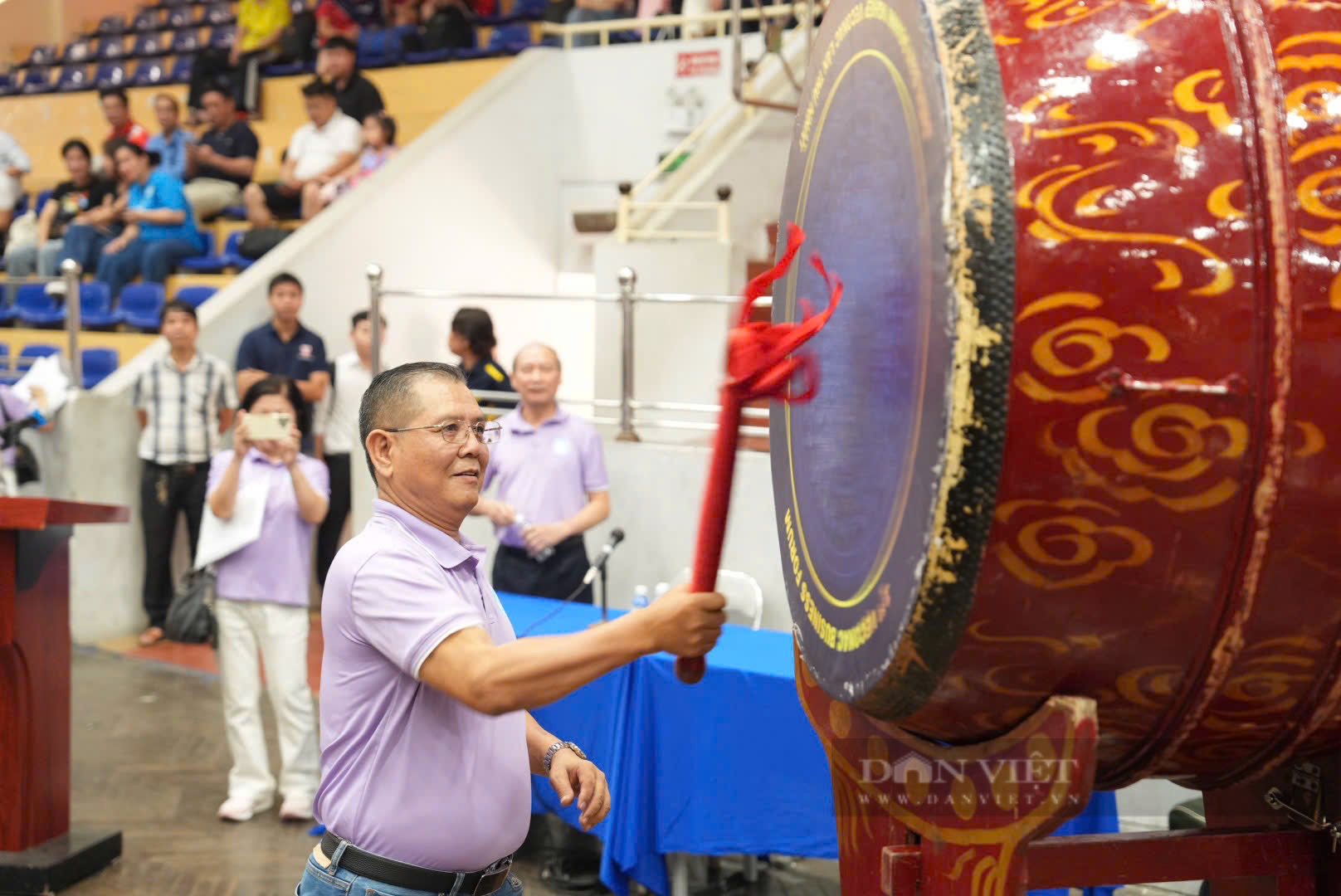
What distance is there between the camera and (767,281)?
1.65m

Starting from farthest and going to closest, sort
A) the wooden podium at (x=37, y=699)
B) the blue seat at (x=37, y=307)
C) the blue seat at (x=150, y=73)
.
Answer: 1. the blue seat at (x=150, y=73)
2. the blue seat at (x=37, y=307)
3. the wooden podium at (x=37, y=699)

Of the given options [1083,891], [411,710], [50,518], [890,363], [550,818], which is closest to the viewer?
[890,363]

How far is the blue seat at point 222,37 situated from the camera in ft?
41.3

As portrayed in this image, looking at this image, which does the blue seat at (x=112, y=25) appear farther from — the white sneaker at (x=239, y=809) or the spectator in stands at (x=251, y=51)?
the white sneaker at (x=239, y=809)

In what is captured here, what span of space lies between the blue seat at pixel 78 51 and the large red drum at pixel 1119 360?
13987 millimetres

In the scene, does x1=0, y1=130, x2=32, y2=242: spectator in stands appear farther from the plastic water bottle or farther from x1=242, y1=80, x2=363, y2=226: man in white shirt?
the plastic water bottle

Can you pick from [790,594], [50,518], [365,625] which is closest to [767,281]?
[790,594]

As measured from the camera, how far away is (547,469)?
4742mm

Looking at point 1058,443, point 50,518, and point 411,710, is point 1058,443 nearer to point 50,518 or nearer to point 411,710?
point 411,710

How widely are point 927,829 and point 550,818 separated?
278 centimetres

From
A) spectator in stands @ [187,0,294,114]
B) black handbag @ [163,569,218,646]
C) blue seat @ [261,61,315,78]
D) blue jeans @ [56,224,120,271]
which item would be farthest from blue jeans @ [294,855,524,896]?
blue seat @ [261,61,315,78]

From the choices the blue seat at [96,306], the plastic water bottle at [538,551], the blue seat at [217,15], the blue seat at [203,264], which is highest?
the blue seat at [217,15]

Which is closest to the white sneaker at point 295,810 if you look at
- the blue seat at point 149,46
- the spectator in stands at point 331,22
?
the spectator in stands at point 331,22

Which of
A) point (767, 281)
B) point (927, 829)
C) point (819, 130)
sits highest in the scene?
point (819, 130)
